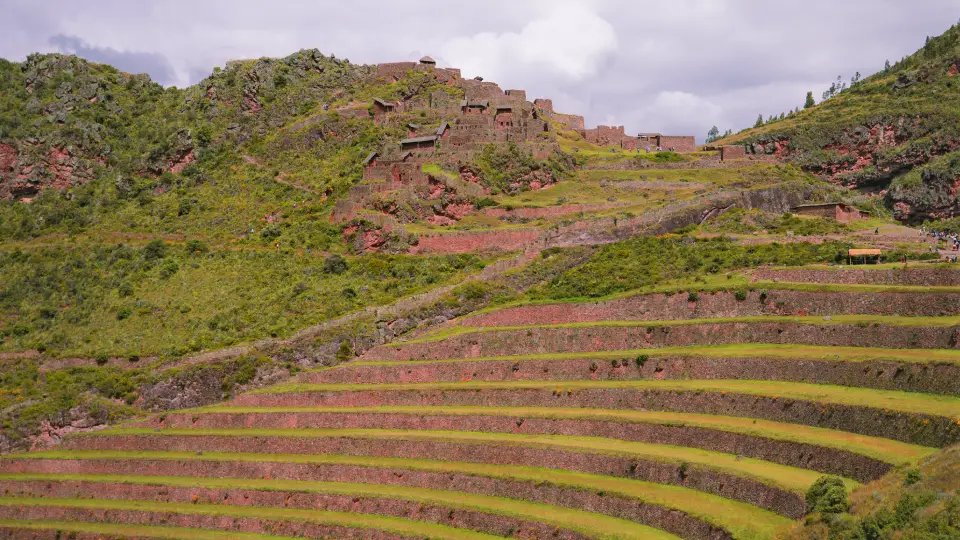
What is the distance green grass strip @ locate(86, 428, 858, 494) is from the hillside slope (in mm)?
53562

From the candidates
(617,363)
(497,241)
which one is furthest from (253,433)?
(497,241)

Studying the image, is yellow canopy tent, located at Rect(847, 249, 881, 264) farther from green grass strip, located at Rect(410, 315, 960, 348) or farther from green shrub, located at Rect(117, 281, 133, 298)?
green shrub, located at Rect(117, 281, 133, 298)

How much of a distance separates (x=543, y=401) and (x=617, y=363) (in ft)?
11.7

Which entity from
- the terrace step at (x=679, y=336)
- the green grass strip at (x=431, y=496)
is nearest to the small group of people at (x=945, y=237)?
the terrace step at (x=679, y=336)

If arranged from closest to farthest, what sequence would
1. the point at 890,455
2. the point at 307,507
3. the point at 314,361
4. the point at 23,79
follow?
the point at 890,455 → the point at 307,507 → the point at 314,361 → the point at 23,79

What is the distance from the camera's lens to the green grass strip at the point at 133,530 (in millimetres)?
39656

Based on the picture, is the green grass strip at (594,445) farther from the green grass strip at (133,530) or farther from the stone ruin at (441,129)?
the stone ruin at (441,129)

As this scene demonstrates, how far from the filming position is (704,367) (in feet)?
120

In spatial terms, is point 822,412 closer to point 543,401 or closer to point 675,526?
point 675,526

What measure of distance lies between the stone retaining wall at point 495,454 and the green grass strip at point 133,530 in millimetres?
5100

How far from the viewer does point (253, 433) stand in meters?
46.2

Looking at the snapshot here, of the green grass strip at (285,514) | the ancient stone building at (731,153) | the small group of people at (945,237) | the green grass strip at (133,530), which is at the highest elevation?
the ancient stone building at (731,153)

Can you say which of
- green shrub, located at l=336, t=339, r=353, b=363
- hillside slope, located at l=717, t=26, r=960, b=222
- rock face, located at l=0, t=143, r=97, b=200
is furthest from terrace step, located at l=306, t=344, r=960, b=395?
hillside slope, located at l=717, t=26, r=960, b=222

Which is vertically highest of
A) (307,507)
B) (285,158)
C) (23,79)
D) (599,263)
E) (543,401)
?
(23,79)
